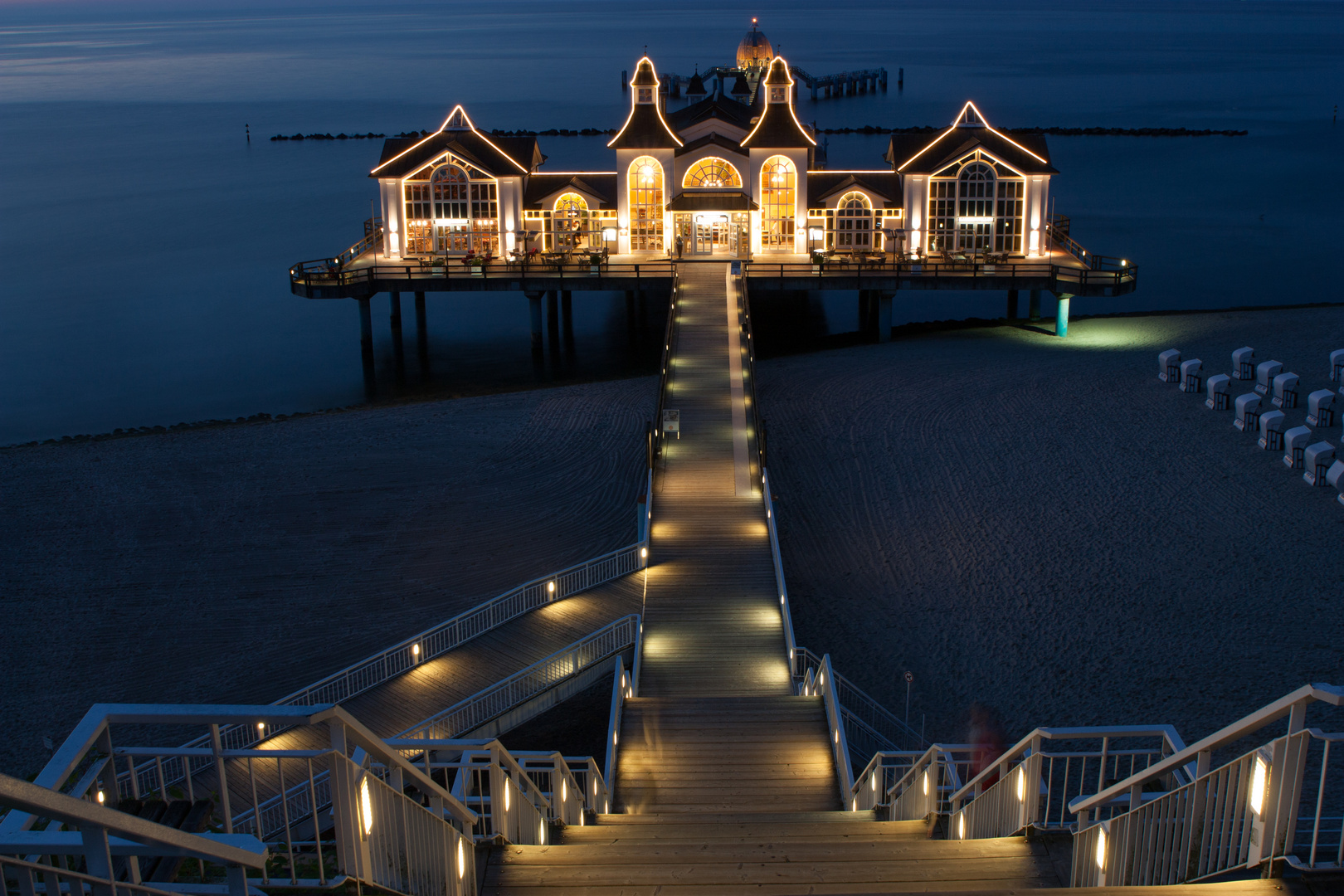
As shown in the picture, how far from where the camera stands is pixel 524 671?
1482 cm

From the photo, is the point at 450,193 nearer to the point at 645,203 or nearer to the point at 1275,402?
the point at 645,203

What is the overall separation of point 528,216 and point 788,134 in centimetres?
871

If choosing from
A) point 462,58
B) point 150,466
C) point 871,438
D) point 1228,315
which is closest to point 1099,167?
point 1228,315

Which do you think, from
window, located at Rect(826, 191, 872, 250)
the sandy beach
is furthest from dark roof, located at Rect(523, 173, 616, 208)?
the sandy beach

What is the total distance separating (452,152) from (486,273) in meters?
4.10

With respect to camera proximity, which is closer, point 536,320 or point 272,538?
point 272,538

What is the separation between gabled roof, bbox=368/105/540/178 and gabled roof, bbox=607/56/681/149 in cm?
349

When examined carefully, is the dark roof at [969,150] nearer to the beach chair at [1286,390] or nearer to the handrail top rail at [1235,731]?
the beach chair at [1286,390]

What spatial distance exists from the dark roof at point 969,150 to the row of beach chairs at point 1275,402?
8548mm

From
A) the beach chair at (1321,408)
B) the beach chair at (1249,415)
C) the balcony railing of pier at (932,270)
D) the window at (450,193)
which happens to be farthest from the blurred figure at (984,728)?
the window at (450,193)

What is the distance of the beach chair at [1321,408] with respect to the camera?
24.5 m

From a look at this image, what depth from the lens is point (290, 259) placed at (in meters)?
53.4

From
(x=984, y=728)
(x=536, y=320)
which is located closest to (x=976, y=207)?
(x=536, y=320)

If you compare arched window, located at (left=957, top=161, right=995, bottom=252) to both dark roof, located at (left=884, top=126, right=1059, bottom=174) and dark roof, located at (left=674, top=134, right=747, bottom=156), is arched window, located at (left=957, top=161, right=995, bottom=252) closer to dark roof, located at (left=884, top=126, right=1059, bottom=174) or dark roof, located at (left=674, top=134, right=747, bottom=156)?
dark roof, located at (left=884, top=126, right=1059, bottom=174)
